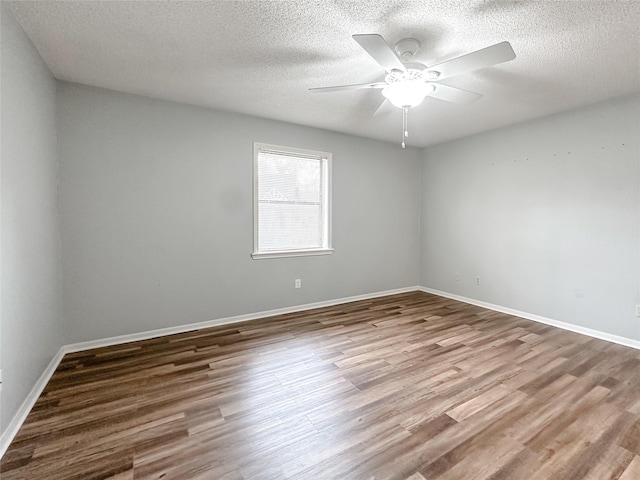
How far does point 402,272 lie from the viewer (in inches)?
199

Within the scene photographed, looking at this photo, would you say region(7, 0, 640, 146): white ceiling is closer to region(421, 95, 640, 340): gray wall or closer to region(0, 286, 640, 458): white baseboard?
region(421, 95, 640, 340): gray wall

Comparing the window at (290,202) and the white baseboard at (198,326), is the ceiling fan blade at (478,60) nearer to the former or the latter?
the window at (290,202)

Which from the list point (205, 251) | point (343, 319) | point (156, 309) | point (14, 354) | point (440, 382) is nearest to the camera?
point (14, 354)

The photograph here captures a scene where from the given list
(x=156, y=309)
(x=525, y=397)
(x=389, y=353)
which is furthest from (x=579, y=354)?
(x=156, y=309)

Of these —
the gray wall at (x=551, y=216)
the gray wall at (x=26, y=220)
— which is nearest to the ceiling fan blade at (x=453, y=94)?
the gray wall at (x=551, y=216)

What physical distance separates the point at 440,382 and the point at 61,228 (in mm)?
3581

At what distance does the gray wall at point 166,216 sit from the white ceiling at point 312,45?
32 centimetres

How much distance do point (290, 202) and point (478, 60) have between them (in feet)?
8.60

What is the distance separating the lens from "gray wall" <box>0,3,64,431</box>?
1692mm

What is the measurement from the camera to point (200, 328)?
333 cm

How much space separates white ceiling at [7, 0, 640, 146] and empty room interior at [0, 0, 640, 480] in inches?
0.8

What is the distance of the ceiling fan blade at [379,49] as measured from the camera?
1571 mm

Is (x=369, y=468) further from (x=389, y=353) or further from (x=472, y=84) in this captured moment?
(x=472, y=84)

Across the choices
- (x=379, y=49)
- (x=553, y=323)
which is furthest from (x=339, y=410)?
(x=553, y=323)
